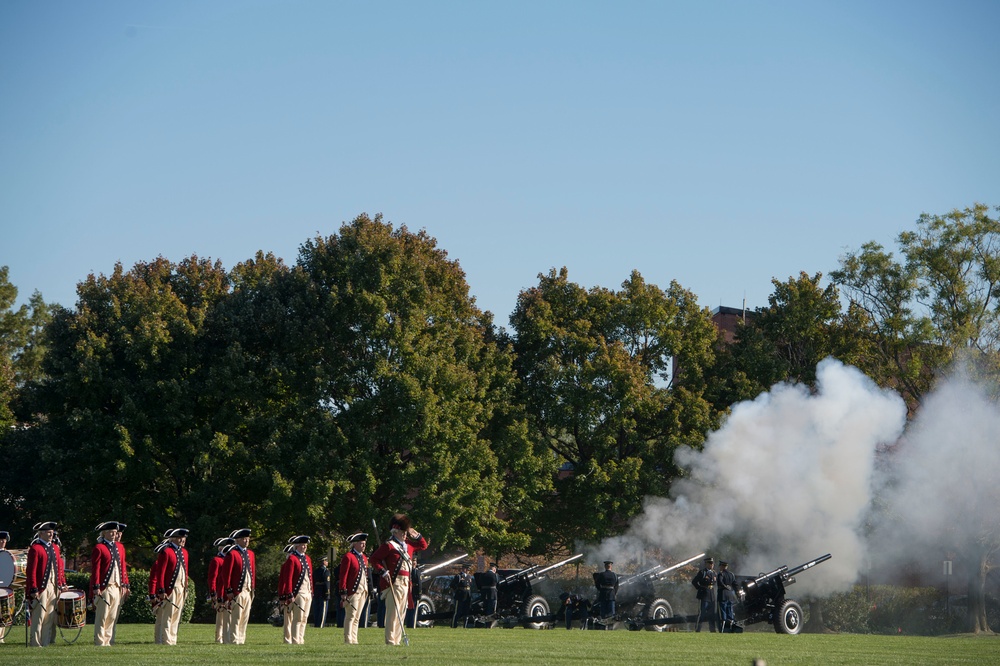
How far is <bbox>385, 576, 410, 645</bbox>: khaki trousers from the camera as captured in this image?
1788 cm

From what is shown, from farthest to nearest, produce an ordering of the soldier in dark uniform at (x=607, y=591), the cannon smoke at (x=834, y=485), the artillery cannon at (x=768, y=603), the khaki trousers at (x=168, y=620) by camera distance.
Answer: the cannon smoke at (x=834, y=485), the soldier in dark uniform at (x=607, y=591), the artillery cannon at (x=768, y=603), the khaki trousers at (x=168, y=620)

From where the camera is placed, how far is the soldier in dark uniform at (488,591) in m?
30.2

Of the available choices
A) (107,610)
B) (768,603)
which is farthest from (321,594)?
(107,610)

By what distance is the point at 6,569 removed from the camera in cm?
1939

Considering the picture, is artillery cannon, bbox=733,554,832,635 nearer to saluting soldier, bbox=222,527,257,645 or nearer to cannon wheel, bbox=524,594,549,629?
cannon wheel, bbox=524,594,549,629

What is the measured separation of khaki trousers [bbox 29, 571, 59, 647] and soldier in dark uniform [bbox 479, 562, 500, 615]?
1368cm

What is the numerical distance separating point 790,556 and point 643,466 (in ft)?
20.7

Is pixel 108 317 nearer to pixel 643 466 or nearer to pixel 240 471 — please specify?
pixel 240 471

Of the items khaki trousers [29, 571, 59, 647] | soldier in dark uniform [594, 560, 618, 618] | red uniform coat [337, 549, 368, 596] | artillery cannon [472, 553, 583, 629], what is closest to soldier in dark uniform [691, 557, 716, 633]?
soldier in dark uniform [594, 560, 618, 618]

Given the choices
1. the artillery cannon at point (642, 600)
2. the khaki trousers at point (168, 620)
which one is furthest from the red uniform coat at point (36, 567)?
the artillery cannon at point (642, 600)

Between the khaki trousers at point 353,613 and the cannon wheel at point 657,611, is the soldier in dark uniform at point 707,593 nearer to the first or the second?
the cannon wheel at point 657,611

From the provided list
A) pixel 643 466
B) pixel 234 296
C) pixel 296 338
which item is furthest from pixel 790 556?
pixel 234 296

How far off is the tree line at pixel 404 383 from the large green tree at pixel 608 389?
3.2 inches

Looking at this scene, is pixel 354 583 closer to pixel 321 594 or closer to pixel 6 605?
pixel 6 605
